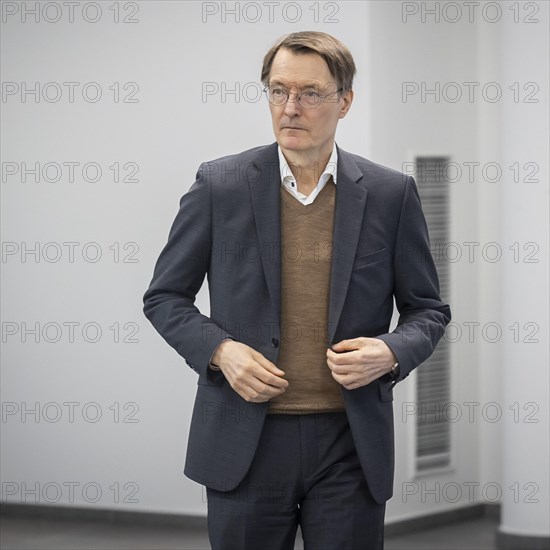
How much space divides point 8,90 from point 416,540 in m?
2.79

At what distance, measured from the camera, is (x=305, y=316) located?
2182mm

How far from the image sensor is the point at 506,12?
171 inches

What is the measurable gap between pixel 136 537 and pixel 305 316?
2989 millimetres

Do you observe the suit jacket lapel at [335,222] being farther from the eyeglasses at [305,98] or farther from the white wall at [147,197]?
the white wall at [147,197]

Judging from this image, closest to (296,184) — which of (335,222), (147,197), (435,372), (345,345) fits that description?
(335,222)

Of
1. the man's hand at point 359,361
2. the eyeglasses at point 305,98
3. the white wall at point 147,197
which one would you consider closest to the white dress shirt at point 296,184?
the eyeglasses at point 305,98

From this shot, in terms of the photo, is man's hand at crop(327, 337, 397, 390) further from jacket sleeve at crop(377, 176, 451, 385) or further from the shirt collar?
the shirt collar

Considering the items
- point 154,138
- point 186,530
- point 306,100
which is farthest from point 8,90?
point 306,100

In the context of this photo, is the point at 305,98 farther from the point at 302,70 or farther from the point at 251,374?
the point at 251,374

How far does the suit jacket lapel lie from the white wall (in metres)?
2.33

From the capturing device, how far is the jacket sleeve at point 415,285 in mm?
2223

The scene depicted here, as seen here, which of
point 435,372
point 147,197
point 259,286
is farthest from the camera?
point 435,372

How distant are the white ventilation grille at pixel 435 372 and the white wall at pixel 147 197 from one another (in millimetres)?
62

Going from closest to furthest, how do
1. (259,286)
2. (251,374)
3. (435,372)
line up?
(251,374), (259,286), (435,372)
